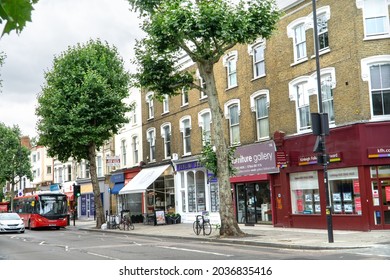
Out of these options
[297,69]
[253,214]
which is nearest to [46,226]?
[253,214]

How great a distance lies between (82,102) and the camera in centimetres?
3234

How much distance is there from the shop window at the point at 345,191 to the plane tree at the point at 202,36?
187 inches

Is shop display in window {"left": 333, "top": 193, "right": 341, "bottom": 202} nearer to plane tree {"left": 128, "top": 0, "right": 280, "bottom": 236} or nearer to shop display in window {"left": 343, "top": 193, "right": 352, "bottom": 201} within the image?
shop display in window {"left": 343, "top": 193, "right": 352, "bottom": 201}

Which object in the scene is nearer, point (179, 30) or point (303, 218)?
point (179, 30)

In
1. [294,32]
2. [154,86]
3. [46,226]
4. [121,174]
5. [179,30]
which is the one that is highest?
[294,32]

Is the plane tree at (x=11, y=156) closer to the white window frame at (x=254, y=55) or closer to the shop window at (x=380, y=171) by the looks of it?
the white window frame at (x=254, y=55)

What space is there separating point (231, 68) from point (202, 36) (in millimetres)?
10057

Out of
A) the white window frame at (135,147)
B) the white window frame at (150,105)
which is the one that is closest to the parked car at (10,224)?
the white window frame at (135,147)

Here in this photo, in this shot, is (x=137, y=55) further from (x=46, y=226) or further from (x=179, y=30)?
(x=46, y=226)

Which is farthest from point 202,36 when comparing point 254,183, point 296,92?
point 254,183

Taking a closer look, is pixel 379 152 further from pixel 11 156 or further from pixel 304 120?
pixel 11 156

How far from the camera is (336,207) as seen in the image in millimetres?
21234

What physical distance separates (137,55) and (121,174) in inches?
851

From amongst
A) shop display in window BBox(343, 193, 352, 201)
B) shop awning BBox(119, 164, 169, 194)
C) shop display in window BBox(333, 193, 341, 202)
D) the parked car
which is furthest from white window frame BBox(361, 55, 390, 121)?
the parked car
